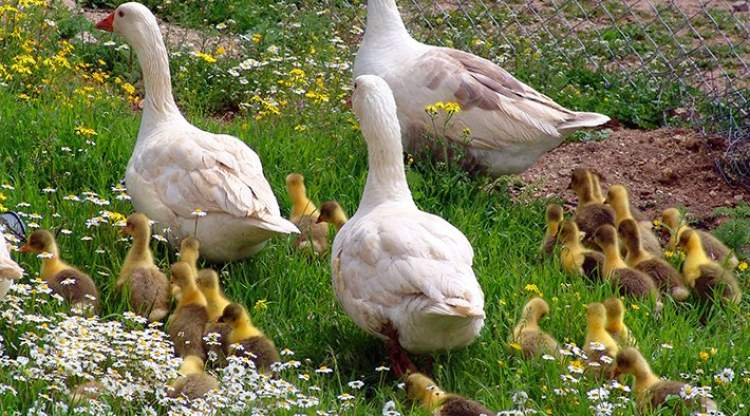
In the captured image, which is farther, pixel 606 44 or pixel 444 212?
pixel 606 44

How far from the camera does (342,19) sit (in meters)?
12.0

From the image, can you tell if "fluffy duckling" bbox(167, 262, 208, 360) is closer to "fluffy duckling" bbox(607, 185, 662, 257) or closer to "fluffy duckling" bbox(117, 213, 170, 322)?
"fluffy duckling" bbox(117, 213, 170, 322)

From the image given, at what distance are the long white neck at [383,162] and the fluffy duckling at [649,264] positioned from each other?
136cm

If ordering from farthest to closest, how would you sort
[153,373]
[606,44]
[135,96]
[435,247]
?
[606,44], [135,96], [435,247], [153,373]

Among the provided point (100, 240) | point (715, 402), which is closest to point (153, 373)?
point (100, 240)

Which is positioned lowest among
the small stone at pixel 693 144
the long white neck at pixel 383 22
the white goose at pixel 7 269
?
the small stone at pixel 693 144

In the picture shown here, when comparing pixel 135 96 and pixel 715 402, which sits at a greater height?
pixel 715 402

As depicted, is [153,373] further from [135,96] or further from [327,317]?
[135,96]

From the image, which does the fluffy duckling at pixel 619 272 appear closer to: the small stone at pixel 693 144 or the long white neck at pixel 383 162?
the long white neck at pixel 383 162

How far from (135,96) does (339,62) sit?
5.25 ft

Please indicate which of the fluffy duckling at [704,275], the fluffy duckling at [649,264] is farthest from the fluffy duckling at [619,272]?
the fluffy duckling at [704,275]

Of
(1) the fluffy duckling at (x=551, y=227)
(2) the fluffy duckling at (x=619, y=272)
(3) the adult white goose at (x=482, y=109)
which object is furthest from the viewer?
(3) the adult white goose at (x=482, y=109)

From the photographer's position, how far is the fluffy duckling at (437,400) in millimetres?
5781

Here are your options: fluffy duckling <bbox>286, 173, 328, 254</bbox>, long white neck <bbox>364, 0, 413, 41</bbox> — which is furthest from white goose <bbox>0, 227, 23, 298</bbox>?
long white neck <bbox>364, 0, 413, 41</bbox>
